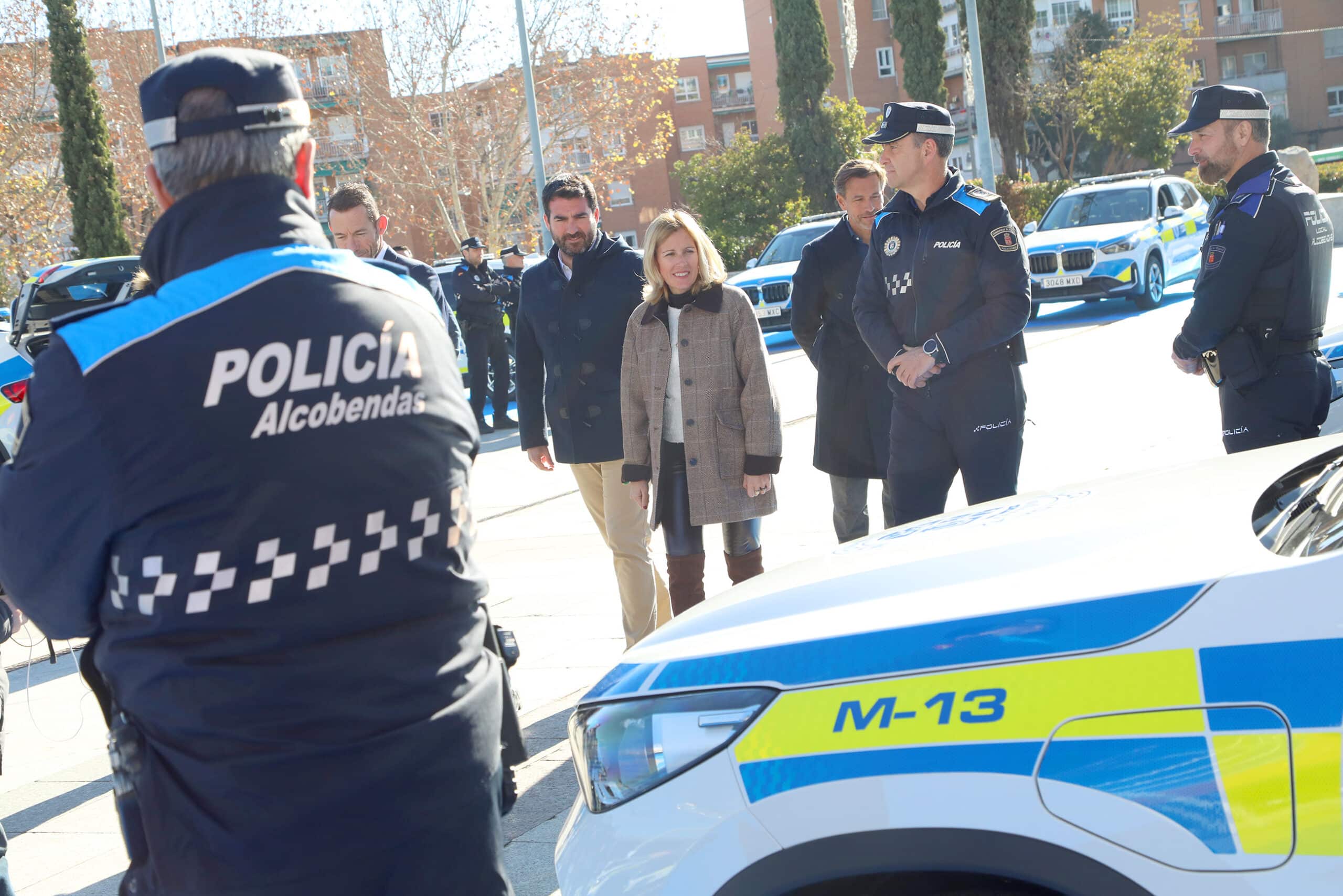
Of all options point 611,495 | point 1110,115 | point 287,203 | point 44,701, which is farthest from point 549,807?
point 1110,115

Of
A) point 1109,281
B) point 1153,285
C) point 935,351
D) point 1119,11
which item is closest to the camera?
point 935,351

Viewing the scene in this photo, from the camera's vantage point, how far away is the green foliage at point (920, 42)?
39375mm

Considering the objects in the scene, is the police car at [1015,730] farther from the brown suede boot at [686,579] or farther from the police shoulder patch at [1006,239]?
the brown suede boot at [686,579]

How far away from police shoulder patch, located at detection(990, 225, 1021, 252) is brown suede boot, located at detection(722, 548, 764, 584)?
1505 mm

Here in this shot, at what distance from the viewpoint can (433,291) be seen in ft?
19.6

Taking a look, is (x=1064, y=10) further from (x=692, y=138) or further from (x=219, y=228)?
(x=219, y=228)

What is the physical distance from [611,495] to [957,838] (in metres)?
3.47

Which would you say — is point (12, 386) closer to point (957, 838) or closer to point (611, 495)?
point (611, 495)

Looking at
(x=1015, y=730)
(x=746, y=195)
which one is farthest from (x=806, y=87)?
(x=1015, y=730)

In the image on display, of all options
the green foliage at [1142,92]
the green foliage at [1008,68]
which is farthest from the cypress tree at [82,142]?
the green foliage at [1142,92]

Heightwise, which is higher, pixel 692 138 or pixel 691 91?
pixel 691 91

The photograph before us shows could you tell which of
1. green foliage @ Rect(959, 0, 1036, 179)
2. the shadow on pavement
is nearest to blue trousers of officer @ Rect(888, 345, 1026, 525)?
the shadow on pavement

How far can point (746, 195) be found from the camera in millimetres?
33781

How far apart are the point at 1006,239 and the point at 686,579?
70.4 inches
